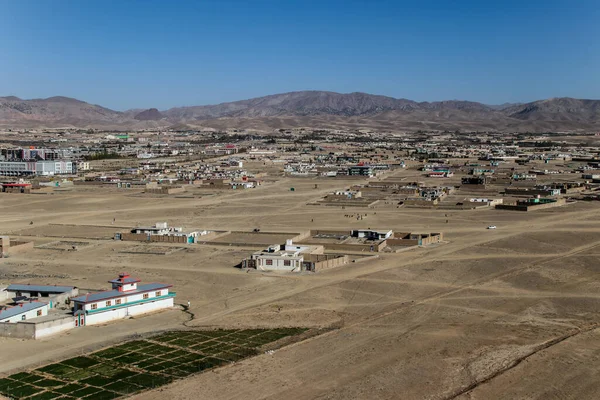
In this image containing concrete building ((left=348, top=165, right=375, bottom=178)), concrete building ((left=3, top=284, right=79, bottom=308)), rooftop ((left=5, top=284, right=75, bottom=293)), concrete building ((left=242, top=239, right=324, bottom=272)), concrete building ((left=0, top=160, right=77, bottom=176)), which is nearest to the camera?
concrete building ((left=3, top=284, right=79, bottom=308))

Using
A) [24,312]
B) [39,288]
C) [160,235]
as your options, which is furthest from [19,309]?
[160,235]

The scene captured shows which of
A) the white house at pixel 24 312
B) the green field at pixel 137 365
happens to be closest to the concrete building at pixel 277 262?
the green field at pixel 137 365

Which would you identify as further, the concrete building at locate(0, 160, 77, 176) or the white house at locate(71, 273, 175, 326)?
the concrete building at locate(0, 160, 77, 176)

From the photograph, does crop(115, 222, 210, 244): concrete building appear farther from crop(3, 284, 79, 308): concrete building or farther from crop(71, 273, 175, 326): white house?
crop(71, 273, 175, 326): white house

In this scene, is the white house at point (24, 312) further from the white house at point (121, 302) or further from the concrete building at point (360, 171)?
the concrete building at point (360, 171)

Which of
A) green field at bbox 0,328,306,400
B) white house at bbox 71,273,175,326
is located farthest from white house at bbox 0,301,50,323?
green field at bbox 0,328,306,400

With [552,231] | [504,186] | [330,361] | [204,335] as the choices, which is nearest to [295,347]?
[330,361]

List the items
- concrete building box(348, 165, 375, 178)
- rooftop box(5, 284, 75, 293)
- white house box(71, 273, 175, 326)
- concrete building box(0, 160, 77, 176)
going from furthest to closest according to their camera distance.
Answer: concrete building box(0, 160, 77, 176) < concrete building box(348, 165, 375, 178) < rooftop box(5, 284, 75, 293) < white house box(71, 273, 175, 326)
